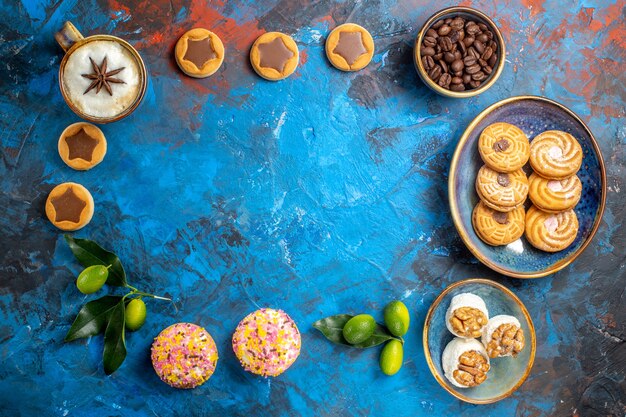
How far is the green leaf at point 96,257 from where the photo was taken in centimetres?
290

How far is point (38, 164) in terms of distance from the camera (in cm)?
306

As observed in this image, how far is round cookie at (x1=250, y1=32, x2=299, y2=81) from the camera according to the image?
306cm

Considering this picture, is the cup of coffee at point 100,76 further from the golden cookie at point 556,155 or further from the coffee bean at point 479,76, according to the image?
the golden cookie at point 556,155

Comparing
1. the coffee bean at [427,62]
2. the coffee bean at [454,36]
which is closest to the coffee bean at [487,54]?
the coffee bean at [454,36]

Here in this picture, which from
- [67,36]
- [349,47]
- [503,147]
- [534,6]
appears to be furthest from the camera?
[534,6]

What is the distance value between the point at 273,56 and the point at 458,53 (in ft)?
2.82

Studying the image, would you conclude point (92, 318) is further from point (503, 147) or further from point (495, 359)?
point (503, 147)

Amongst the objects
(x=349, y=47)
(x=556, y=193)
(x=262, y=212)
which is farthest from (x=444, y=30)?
(x=262, y=212)

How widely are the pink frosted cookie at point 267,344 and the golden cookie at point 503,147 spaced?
1.18m

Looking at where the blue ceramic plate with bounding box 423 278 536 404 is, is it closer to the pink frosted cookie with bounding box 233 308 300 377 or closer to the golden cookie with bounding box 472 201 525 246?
the golden cookie with bounding box 472 201 525 246

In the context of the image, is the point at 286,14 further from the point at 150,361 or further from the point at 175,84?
the point at 150,361

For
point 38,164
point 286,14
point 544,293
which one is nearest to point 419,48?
point 286,14

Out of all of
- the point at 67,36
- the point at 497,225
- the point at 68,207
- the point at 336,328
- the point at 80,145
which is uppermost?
the point at 67,36

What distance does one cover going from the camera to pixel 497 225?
301 cm
